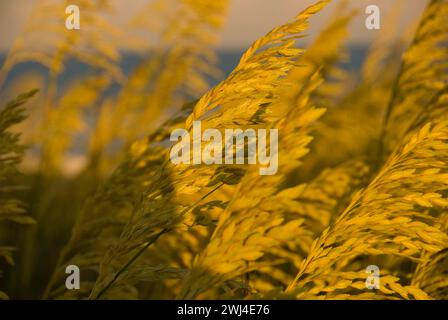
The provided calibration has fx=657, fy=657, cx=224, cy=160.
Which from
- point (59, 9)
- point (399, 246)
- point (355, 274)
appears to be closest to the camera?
point (355, 274)

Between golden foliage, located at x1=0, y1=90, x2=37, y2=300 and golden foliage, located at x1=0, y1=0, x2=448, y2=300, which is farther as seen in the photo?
golden foliage, located at x1=0, y1=90, x2=37, y2=300

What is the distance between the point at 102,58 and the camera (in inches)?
133

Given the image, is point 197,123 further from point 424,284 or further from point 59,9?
point 59,9

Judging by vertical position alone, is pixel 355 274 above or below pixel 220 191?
below

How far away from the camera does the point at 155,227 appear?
1441 millimetres

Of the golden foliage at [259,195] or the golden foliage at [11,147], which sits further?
the golden foliage at [11,147]

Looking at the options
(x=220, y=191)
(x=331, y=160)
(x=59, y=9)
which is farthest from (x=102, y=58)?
(x=331, y=160)

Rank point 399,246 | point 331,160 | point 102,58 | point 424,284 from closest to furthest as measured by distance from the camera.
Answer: point 424,284 < point 399,246 < point 102,58 < point 331,160

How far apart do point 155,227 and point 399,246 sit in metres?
0.73

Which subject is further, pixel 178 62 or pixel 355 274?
pixel 178 62
